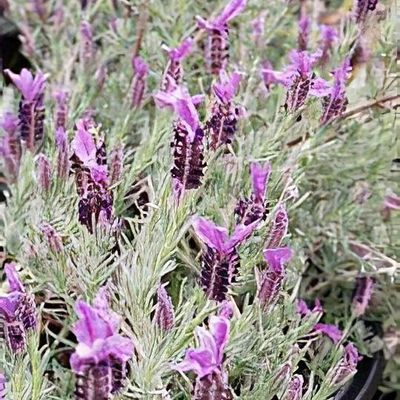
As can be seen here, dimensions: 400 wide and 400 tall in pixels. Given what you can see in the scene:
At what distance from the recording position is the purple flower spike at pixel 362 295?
0.85 metres

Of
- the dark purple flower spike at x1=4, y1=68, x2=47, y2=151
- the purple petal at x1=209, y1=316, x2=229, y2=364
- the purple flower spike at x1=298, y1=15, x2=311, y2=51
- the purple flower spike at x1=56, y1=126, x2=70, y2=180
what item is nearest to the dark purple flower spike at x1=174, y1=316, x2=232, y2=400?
the purple petal at x1=209, y1=316, x2=229, y2=364

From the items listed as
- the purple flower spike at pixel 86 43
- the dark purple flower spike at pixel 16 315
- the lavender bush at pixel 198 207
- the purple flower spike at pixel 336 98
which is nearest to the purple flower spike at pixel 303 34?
the lavender bush at pixel 198 207

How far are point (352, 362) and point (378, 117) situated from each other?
0.31 metres

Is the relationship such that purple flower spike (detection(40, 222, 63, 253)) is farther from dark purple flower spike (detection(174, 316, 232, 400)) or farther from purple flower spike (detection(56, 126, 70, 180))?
dark purple flower spike (detection(174, 316, 232, 400))

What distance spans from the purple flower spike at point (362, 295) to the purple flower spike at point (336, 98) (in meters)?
0.19

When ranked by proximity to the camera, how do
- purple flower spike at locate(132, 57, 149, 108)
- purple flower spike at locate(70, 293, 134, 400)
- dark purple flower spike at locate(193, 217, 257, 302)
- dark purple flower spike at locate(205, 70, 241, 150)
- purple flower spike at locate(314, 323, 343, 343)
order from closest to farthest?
purple flower spike at locate(70, 293, 134, 400) < dark purple flower spike at locate(193, 217, 257, 302) < dark purple flower spike at locate(205, 70, 241, 150) < purple flower spike at locate(314, 323, 343, 343) < purple flower spike at locate(132, 57, 149, 108)

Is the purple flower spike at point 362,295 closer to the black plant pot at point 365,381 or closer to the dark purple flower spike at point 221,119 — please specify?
the black plant pot at point 365,381

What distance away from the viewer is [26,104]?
0.79 metres

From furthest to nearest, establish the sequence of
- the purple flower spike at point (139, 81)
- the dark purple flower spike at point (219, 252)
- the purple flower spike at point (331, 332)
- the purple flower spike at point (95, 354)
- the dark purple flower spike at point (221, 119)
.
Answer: the purple flower spike at point (139, 81), the purple flower spike at point (331, 332), the dark purple flower spike at point (221, 119), the dark purple flower spike at point (219, 252), the purple flower spike at point (95, 354)

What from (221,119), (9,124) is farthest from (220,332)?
(9,124)

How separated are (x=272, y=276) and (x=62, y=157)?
22 centimetres

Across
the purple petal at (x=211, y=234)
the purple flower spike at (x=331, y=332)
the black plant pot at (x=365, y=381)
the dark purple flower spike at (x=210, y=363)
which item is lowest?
the black plant pot at (x=365, y=381)

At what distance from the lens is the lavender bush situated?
60 cm

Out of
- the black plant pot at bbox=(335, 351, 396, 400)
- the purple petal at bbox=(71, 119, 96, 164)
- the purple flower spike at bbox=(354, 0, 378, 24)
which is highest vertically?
the purple flower spike at bbox=(354, 0, 378, 24)
